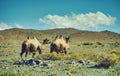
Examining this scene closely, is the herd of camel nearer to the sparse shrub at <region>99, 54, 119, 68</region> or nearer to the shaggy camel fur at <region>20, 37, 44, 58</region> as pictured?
the shaggy camel fur at <region>20, 37, 44, 58</region>

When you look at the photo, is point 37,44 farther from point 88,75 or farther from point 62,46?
point 88,75

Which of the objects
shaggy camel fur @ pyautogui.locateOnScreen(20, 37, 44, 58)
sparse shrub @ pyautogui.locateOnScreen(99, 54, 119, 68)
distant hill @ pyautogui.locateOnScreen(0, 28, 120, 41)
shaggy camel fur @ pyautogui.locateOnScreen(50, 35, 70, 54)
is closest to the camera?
sparse shrub @ pyautogui.locateOnScreen(99, 54, 119, 68)

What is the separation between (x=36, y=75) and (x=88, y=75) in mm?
2608

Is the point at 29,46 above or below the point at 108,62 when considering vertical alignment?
above

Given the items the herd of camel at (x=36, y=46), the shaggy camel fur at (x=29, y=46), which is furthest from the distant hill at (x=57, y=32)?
the shaggy camel fur at (x=29, y=46)

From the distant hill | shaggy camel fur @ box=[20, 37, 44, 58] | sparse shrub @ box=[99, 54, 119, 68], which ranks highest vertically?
the distant hill

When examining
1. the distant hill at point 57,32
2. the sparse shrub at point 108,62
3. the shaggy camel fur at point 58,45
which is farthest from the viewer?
the distant hill at point 57,32

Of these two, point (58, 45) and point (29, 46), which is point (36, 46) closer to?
point (29, 46)

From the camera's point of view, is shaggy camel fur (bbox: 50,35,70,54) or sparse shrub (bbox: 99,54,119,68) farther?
shaggy camel fur (bbox: 50,35,70,54)

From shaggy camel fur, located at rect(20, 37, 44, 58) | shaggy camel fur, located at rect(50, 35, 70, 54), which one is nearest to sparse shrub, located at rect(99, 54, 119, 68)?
shaggy camel fur, located at rect(50, 35, 70, 54)

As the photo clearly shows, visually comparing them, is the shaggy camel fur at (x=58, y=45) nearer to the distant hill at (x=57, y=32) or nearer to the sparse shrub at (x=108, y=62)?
the sparse shrub at (x=108, y=62)

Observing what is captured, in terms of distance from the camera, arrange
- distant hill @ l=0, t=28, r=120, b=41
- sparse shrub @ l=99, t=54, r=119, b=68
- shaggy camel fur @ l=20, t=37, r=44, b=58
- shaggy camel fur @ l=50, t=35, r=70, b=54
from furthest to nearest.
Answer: distant hill @ l=0, t=28, r=120, b=41, shaggy camel fur @ l=50, t=35, r=70, b=54, shaggy camel fur @ l=20, t=37, r=44, b=58, sparse shrub @ l=99, t=54, r=119, b=68

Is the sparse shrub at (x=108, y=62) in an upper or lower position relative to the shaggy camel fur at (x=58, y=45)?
lower

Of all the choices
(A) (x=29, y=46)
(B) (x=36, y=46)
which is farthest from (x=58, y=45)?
(A) (x=29, y=46)
